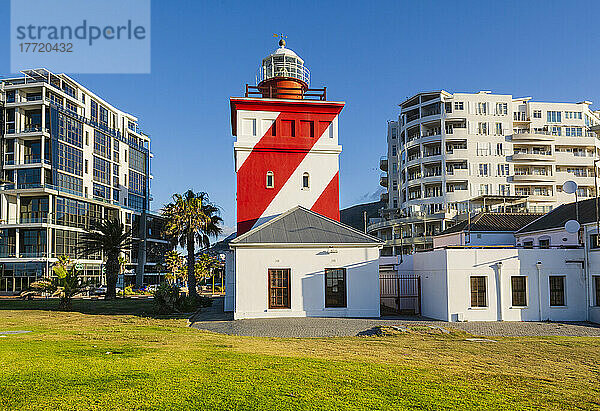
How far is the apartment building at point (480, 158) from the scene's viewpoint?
7162cm

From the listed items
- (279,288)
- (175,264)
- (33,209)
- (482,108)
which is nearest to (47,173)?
(33,209)

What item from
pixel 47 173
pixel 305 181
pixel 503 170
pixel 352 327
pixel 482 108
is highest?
pixel 482 108

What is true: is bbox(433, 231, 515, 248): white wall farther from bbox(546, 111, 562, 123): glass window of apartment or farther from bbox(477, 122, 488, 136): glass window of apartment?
bbox(546, 111, 562, 123): glass window of apartment

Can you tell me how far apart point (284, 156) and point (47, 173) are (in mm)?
45368

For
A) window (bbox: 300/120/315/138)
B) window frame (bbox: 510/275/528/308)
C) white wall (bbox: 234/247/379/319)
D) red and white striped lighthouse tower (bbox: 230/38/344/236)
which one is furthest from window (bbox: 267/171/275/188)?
window frame (bbox: 510/275/528/308)

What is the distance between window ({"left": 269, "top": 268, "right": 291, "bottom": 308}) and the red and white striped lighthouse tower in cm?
563

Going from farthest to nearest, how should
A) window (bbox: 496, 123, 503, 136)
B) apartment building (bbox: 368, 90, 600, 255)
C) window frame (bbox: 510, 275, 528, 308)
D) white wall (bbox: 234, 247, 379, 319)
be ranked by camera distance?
1. window (bbox: 496, 123, 503, 136)
2. apartment building (bbox: 368, 90, 600, 255)
3. white wall (bbox: 234, 247, 379, 319)
4. window frame (bbox: 510, 275, 528, 308)

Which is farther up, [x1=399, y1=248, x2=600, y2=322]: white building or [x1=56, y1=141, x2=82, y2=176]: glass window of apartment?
[x1=56, y1=141, x2=82, y2=176]: glass window of apartment

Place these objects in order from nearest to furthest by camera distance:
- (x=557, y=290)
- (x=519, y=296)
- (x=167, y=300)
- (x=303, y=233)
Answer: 1. (x=519, y=296)
2. (x=557, y=290)
3. (x=303, y=233)
4. (x=167, y=300)

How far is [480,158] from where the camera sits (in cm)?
7238

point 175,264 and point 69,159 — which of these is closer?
point 175,264

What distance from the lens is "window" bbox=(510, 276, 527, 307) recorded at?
2450 centimetres

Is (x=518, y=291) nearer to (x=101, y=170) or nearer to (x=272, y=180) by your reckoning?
(x=272, y=180)

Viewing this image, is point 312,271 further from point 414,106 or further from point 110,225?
point 414,106
